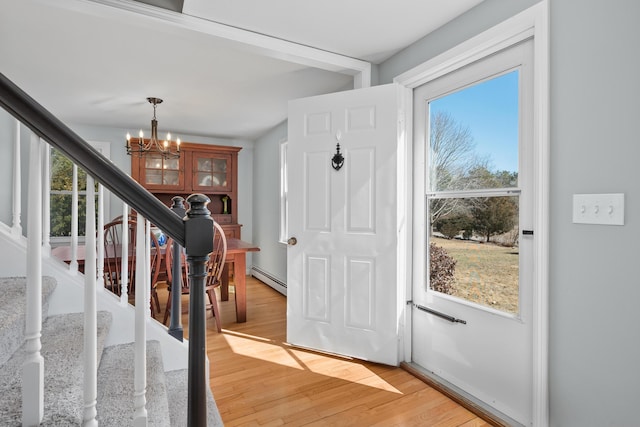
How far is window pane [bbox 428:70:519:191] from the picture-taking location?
192cm

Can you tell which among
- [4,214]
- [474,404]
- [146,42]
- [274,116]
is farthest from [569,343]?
[4,214]

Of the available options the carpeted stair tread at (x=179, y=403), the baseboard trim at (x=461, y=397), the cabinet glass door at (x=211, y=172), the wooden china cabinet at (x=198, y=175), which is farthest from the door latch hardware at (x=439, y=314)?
the cabinet glass door at (x=211, y=172)

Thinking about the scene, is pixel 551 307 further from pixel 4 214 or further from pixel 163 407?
pixel 4 214

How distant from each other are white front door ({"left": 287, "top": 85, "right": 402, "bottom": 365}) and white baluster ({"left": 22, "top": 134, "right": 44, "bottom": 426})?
192cm

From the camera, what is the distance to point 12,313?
1256 millimetres

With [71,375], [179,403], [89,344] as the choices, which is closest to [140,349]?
[89,344]

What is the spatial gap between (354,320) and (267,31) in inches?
83.2

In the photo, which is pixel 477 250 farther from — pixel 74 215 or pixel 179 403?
pixel 74 215

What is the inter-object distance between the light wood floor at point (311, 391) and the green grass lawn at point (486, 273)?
2.09ft

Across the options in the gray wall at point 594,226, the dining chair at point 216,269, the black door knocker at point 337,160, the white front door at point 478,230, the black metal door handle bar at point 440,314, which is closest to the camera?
the gray wall at point 594,226

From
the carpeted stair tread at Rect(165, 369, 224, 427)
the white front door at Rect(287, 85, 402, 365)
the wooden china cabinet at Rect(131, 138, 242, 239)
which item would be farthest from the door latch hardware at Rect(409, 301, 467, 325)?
the wooden china cabinet at Rect(131, 138, 242, 239)

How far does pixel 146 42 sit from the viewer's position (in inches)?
99.3

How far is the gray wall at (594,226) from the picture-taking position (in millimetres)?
1376

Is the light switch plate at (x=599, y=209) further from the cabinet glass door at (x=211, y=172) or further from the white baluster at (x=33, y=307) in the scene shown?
the cabinet glass door at (x=211, y=172)
